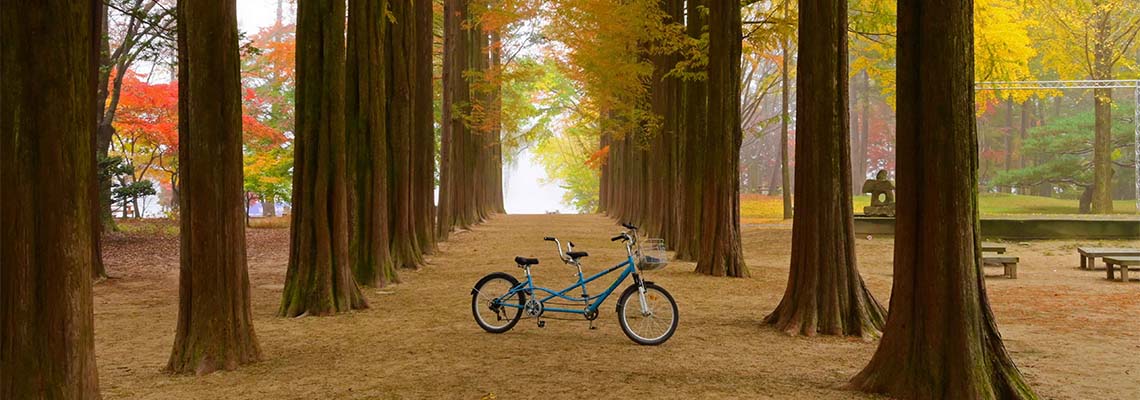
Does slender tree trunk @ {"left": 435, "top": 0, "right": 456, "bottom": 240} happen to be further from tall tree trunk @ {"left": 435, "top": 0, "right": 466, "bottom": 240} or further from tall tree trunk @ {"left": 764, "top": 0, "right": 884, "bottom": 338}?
tall tree trunk @ {"left": 764, "top": 0, "right": 884, "bottom": 338}

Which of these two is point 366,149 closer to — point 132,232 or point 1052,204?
point 132,232

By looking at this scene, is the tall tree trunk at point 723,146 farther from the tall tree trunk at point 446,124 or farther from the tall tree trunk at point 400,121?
the tall tree trunk at point 446,124

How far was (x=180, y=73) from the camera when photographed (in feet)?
27.0

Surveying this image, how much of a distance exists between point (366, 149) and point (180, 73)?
6.05 m

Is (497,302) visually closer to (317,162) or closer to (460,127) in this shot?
(317,162)

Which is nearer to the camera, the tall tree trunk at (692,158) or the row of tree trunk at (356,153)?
the row of tree trunk at (356,153)

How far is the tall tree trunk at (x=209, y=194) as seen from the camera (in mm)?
7867

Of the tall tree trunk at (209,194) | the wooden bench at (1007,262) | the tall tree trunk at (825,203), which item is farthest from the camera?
the wooden bench at (1007,262)

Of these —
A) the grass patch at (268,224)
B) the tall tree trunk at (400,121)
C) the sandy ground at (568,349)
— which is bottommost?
the sandy ground at (568,349)

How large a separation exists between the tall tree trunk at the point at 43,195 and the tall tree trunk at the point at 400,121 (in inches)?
436

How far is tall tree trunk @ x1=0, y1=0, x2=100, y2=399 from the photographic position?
16.6 ft

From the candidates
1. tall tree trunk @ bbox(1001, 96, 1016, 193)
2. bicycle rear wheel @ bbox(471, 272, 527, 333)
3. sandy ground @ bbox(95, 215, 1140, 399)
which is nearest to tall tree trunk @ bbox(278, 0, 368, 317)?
sandy ground @ bbox(95, 215, 1140, 399)

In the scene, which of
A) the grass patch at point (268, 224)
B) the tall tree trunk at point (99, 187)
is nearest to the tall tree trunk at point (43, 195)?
the tall tree trunk at point (99, 187)

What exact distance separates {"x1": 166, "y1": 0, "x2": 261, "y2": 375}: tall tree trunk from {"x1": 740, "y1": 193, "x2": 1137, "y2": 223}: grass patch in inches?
1109
